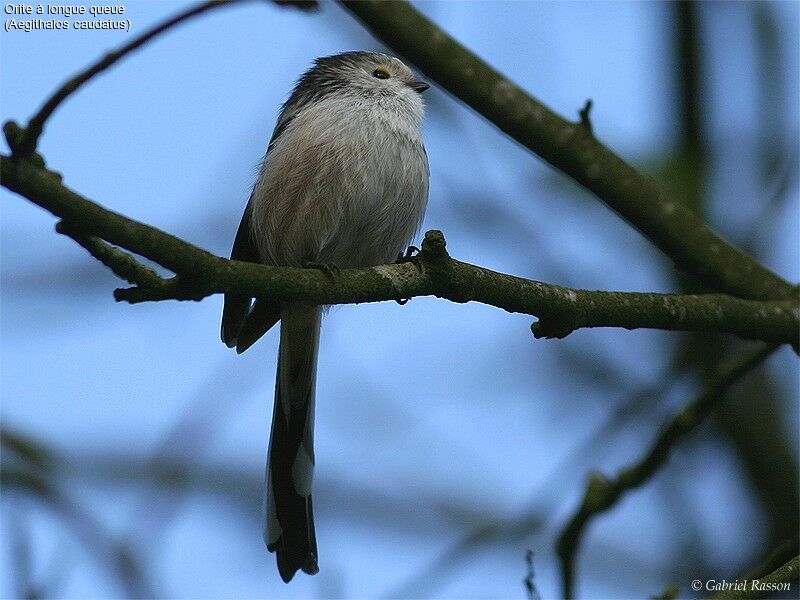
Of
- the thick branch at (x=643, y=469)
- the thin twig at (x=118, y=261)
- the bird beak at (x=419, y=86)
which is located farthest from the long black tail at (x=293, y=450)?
the thin twig at (x=118, y=261)

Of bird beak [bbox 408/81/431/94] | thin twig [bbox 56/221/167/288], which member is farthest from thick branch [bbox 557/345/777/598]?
bird beak [bbox 408/81/431/94]

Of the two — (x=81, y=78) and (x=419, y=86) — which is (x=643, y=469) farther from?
Answer: (x=81, y=78)

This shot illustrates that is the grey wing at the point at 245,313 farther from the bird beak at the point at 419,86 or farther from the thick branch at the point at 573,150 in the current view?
the thick branch at the point at 573,150

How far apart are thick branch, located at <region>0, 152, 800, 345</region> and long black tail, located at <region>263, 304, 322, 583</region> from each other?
154 centimetres

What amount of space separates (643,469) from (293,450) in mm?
1682

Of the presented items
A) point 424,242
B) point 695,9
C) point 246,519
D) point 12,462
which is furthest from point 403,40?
→ point 695,9

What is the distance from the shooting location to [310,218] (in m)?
4.38

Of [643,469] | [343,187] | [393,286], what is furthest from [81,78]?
[643,469]

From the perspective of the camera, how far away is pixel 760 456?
580 cm

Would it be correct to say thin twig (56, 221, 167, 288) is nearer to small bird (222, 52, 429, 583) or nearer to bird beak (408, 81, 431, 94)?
small bird (222, 52, 429, 583)

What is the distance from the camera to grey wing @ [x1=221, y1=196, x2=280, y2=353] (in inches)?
182

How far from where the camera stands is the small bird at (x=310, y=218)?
4363mm

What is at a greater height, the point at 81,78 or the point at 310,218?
the point at 310,218

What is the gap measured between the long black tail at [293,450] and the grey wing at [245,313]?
0.32 ft
